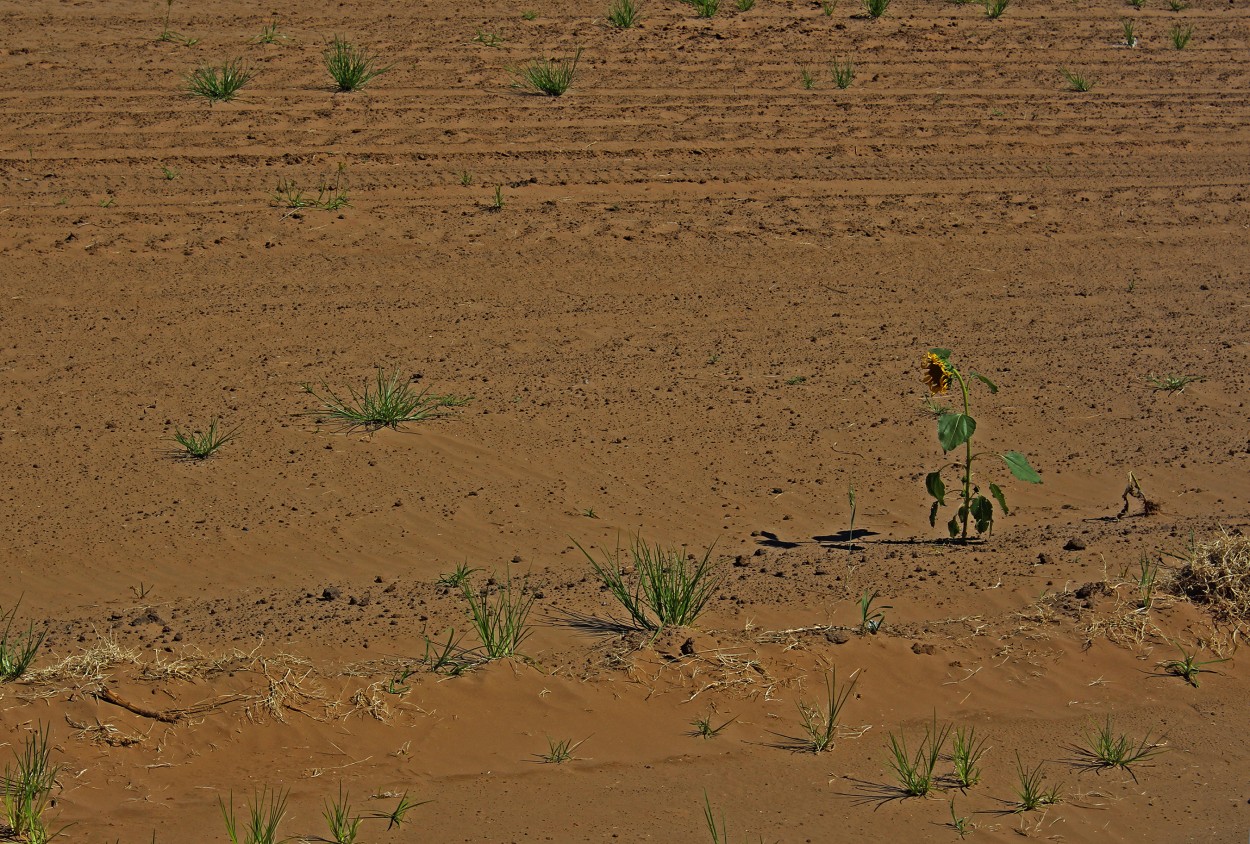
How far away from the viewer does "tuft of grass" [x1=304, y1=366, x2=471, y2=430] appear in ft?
19.4

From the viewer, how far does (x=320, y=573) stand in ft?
16.0

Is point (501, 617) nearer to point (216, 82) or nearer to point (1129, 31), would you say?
point (216, 82)

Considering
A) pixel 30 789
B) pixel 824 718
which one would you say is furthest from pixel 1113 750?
pixel 30 789

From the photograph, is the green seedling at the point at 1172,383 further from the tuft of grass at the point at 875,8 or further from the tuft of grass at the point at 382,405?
the tuft of grass at the point at 875,8

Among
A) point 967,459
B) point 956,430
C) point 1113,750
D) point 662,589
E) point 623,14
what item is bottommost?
point 1113,750

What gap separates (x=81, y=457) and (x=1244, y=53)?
971 cm

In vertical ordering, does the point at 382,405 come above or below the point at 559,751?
above

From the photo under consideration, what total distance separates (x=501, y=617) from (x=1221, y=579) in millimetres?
2337

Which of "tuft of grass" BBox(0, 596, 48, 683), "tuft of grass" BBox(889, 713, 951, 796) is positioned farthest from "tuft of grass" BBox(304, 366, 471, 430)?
"tuft of grass" BBox(889, 713, 951, 796)

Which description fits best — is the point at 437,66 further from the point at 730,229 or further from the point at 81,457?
the point at 81,457

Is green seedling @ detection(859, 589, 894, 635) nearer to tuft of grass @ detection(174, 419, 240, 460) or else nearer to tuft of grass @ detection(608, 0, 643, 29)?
tuft of grass @ detection(174, 419, 240, 460)

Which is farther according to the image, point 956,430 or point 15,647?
point 956,430

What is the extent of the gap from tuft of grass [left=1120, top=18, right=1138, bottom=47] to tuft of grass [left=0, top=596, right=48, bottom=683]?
9.74 m

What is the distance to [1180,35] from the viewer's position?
11414mm
